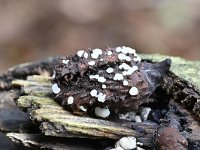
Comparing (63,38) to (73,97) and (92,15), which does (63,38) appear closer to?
(92,15)

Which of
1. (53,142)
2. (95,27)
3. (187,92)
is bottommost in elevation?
(53,142)

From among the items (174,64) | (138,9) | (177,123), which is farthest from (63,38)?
(177,123)

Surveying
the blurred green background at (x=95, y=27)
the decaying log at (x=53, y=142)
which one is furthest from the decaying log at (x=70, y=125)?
the blurred green background at (x=95, y=27)

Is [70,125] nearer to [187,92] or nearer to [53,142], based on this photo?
[53,142]

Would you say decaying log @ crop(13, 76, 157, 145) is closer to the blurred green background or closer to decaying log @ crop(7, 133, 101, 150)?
decaying log @ crop(7, 133, 101, 150)

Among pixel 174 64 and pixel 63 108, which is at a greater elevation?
pixel 174 64

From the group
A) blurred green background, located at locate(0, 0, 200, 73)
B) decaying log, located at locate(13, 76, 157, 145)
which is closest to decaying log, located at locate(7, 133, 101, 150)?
decaying log, located at locate(13, 76, 157, 145)

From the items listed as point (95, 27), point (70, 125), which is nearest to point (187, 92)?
point (70, 125)

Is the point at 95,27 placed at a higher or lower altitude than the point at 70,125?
higher
